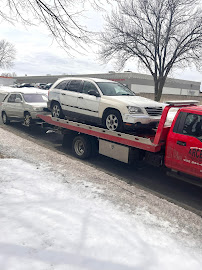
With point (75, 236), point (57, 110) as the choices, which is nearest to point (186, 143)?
point (75, 236)

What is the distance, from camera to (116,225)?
11.4ft

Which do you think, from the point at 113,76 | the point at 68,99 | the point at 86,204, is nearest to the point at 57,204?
the point at 86,204

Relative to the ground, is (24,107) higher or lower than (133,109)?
lower

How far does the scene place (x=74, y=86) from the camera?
7.88 m

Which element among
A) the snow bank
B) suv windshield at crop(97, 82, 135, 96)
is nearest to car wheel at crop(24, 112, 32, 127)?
suv windshield at crop(97, 82, 135, 96)

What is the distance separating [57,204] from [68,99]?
4719mm

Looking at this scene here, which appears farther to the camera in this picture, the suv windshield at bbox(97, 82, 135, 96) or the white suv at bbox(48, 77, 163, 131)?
the suv windshield at bbox(97, 82, 135, 96)

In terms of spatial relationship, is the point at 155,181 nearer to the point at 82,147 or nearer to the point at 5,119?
the point at 82,147

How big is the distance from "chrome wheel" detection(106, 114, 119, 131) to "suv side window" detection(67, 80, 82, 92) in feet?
5.60

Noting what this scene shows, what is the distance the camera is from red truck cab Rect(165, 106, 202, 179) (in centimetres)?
478

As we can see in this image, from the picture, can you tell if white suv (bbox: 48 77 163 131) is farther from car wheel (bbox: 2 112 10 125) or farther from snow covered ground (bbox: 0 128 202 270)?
car wheel (bbox: 2 112 10 125)

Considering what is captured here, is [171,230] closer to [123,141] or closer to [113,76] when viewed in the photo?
[123,141]

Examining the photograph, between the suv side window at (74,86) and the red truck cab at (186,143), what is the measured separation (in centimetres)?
374

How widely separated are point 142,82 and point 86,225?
187 feet
